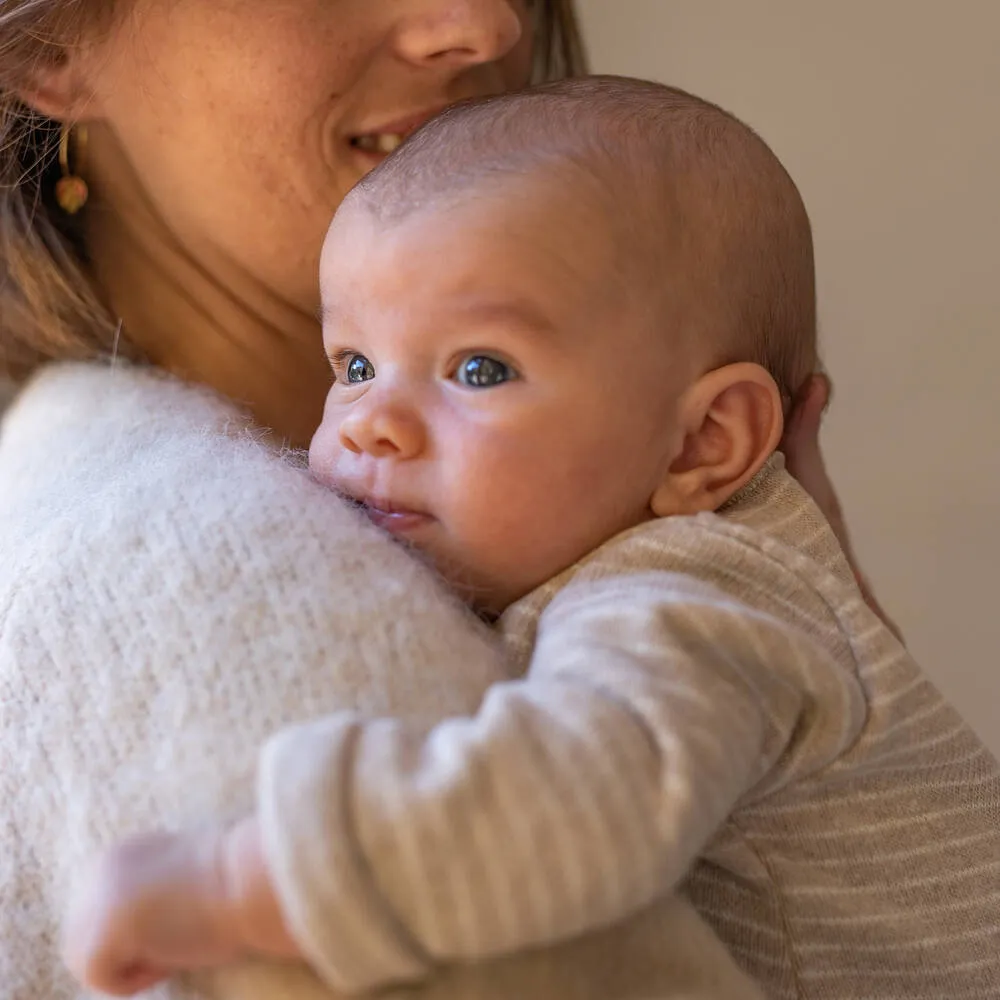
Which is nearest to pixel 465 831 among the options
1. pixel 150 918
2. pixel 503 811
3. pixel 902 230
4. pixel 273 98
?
pixel 503 811

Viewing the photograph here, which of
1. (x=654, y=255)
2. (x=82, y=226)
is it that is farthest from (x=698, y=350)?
(x=82, y=226)

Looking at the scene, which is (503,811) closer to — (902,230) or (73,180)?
(73,180)

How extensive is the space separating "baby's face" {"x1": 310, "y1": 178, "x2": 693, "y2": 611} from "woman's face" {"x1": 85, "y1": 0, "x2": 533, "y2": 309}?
296mm

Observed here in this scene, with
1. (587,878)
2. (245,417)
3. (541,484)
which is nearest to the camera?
(587,878)

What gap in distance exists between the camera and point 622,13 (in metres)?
1.70

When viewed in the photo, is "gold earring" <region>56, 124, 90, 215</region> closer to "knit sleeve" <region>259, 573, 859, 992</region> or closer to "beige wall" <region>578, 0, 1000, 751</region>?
"knit sleeve" <region>259, 573, 859, 992</region>

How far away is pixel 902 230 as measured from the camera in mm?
1688

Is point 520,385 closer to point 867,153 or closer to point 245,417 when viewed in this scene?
point 245,417

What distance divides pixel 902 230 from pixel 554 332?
1.16 metres

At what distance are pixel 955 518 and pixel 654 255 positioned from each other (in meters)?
1.16

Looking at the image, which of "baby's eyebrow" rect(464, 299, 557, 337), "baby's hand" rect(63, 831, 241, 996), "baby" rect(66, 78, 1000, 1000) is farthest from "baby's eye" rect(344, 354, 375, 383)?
"baby's hand" rect(63, 831, 241, 996)

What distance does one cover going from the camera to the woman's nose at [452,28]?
993 mm

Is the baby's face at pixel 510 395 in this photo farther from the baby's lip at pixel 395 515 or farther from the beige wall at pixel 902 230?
the beige wall at pixel 902 230

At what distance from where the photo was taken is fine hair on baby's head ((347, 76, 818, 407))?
2.38 feet
